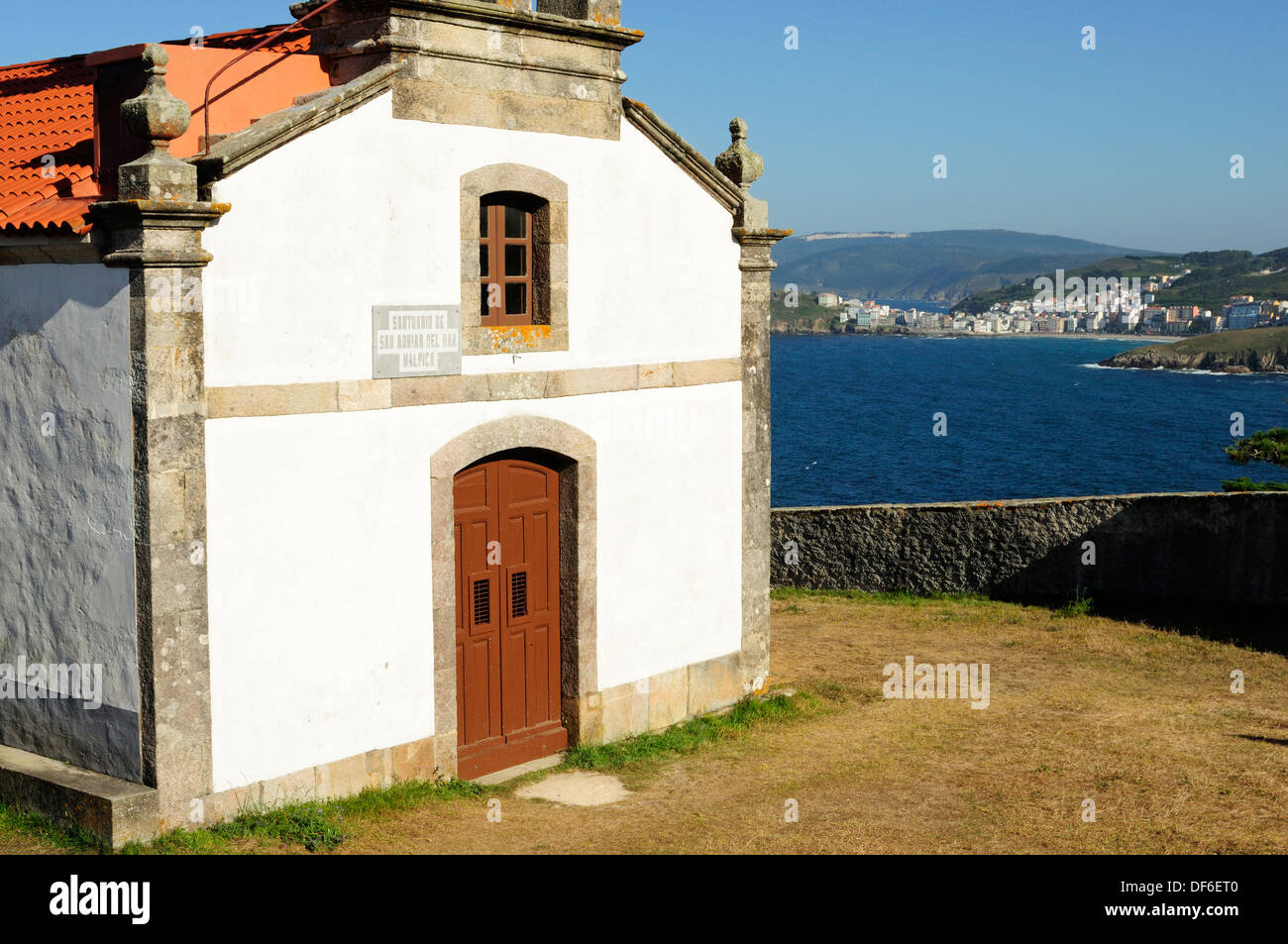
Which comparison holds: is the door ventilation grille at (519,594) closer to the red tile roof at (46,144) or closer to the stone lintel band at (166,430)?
the stone lintel band at (166,430)

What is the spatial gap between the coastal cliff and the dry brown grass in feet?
465

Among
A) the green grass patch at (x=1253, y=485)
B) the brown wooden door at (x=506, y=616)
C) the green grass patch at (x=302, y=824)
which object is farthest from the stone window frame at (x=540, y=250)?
the green grass patch at (x=1253, y=485)

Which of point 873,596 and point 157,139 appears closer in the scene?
point 157,139

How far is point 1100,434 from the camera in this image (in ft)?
328

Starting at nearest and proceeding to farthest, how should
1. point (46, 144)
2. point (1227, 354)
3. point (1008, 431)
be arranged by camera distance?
point (46, 144) < point (1008, 431) < point (1227, 354)

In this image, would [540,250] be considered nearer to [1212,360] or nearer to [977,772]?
[977,772]

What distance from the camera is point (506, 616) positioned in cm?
1192

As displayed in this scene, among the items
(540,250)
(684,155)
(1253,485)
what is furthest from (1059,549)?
(540,250)

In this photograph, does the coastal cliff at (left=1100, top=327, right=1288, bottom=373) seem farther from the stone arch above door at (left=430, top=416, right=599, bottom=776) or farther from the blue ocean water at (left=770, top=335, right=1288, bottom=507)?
the stone arch above door at (left=430, top=416, right=599, bottom=776)

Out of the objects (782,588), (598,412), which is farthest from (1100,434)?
(598,412)

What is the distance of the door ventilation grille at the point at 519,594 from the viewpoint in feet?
39.3

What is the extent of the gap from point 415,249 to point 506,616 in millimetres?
3325

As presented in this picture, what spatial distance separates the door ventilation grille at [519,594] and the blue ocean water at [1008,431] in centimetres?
5480
